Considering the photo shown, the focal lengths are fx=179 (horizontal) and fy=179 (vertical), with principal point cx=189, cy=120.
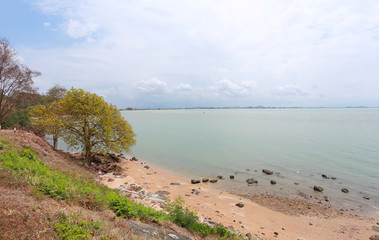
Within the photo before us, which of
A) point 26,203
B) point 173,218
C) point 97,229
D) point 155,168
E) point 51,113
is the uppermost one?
point 51,113

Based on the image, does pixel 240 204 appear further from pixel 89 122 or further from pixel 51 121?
pixel 51 121

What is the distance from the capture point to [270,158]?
32531 mm

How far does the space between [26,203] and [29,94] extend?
29.1 m

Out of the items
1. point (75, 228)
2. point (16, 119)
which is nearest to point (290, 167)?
point (75, 228)

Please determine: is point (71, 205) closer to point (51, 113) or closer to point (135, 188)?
point (135, 188)

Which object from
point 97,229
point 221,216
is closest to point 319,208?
point 221,216

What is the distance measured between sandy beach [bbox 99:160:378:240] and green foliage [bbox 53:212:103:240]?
28.1 feet

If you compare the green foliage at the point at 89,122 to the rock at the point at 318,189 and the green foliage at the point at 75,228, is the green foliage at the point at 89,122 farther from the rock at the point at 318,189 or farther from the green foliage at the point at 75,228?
the rock at the point at 318,189

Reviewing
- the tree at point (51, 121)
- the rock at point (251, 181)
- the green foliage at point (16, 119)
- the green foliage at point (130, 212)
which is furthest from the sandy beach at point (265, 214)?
the green foliage at point (16, 119)

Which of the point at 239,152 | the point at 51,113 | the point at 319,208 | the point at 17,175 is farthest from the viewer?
the point at 239,152

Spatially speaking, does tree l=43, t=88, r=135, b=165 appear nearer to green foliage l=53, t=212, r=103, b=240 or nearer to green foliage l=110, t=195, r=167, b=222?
green foliage l=110, t=195, r=167, b=222

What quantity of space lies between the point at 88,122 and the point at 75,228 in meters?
16.9

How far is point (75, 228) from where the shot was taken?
4.96 meters

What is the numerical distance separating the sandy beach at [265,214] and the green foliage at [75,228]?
8.56 metres
